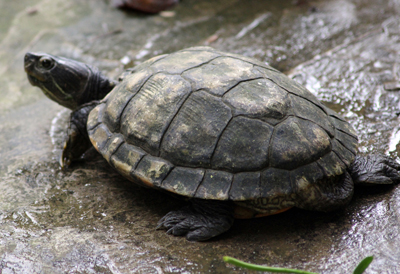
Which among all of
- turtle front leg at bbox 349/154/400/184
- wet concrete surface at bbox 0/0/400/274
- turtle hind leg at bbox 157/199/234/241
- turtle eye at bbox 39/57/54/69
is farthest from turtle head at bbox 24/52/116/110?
turtle front leg at bbox 349/154/400/184

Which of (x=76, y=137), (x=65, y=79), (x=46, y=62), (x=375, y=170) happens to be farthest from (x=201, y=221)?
(x=46, y=62)

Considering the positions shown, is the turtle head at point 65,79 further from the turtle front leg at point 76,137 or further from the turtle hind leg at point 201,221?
the turtle hind leg at point 201,221

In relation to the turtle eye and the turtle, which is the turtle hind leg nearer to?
the turtle

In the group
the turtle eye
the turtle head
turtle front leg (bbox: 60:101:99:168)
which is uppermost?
the turtle eye

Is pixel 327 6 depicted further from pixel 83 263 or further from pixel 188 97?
pixel 83 263

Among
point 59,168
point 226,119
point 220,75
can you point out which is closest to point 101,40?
point 59,168

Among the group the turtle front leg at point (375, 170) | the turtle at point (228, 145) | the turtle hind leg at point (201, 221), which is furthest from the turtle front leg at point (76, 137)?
the turtle front leg at point (375, 170)
